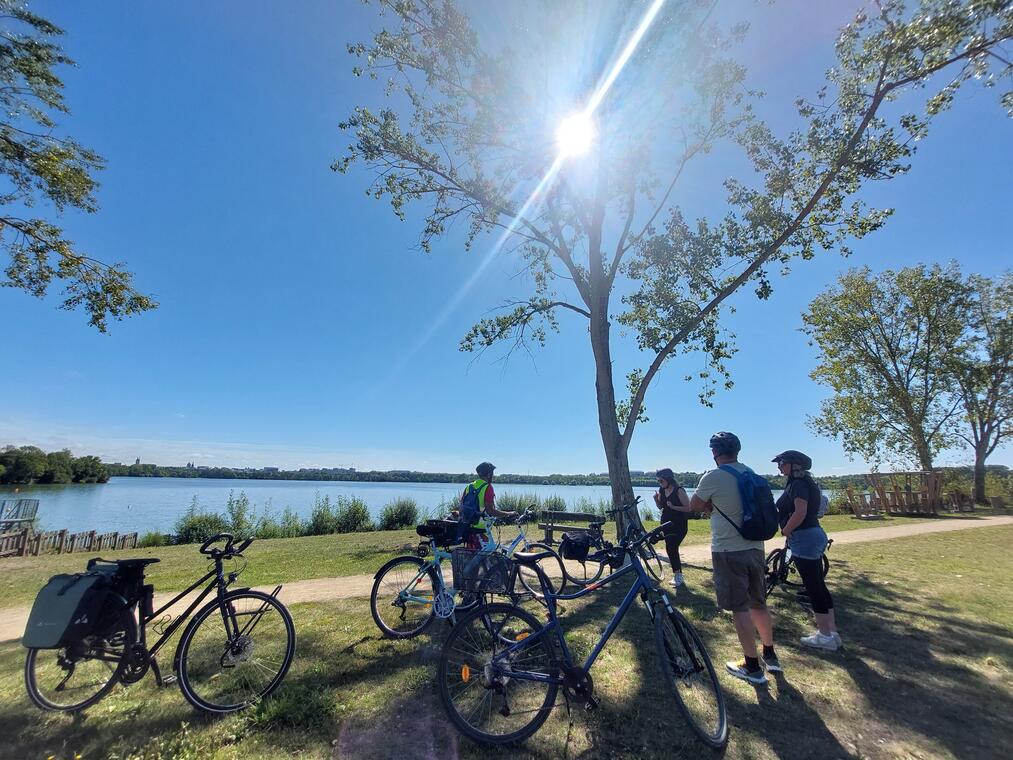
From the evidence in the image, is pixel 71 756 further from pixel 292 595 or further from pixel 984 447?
pixel 984 447

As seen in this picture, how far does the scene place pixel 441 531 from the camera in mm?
5164

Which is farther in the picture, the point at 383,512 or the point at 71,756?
the point at 383,512

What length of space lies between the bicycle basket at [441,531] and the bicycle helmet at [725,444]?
10.4 ft

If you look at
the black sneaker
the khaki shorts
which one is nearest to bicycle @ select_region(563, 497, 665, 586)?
the khaki shorts

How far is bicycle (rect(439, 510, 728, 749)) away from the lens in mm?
3072

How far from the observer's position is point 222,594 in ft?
11.7

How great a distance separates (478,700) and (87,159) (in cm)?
1389

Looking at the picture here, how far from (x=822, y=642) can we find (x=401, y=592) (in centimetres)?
484

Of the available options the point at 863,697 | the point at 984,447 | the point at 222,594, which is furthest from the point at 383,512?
the point at 984,447

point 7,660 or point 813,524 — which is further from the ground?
point 813,524

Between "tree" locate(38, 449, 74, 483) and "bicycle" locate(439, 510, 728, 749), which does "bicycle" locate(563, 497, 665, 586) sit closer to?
"bicycle" locate(439, 510, 728, 749)

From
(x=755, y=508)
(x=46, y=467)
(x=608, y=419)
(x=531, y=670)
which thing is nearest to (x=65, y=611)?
(x=531, y=670)

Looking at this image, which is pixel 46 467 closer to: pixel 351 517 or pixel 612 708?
pixel 351 517

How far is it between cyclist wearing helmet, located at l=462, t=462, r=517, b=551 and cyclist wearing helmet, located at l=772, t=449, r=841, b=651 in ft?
11.2
